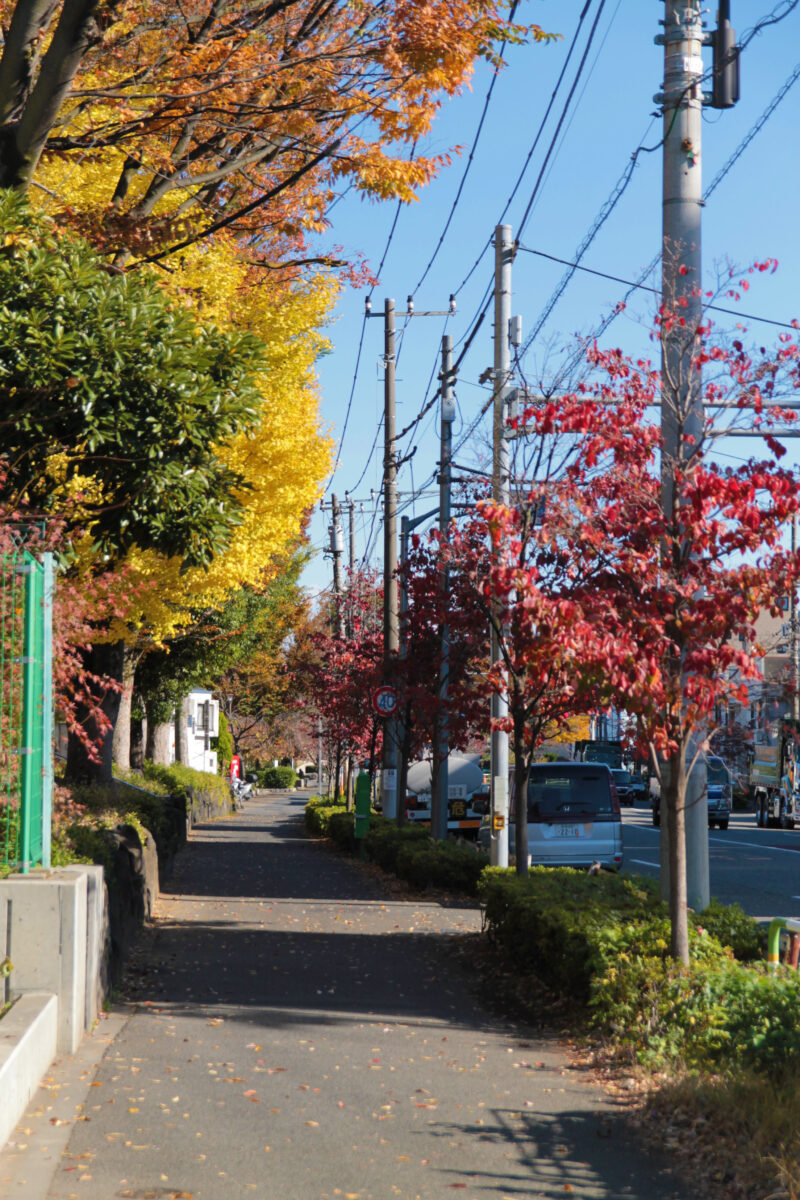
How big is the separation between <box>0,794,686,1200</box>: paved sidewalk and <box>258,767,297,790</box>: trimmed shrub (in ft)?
294

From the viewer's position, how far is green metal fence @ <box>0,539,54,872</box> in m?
7.88

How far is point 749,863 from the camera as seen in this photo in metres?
24.7

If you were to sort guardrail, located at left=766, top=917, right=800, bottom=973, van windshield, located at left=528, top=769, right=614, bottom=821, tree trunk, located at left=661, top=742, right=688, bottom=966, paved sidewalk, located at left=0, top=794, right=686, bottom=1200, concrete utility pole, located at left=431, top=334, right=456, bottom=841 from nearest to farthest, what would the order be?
1. paved sidewalk, located at left=0, top=794, right=686, bottom=1200
2. guardrail, located at left=766, top=917, right=800, bottom=973
3. tree trunk, located at left=661, top=742, right=688, bottom=966
4. van windshield, located at left=528, top=769, right=614, bottom=821
5. concrete utility pole, located at left=431, top=334, right=456, bottom=841

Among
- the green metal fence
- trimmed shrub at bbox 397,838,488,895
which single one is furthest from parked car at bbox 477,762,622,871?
the green metal fence

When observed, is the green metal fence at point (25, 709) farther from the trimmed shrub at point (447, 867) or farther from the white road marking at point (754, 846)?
the white road marking at point (754, 846)

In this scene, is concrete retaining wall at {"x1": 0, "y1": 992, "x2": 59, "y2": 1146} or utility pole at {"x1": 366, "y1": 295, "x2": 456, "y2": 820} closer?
concrete retaining wall at {"x1": 0, "y1": 992, "x2": 59, "y2": 1146}

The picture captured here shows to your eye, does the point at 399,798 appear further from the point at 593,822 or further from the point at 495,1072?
the point at 495,1072

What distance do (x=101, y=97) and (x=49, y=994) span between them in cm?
723

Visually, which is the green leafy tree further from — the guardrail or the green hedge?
the green hedge

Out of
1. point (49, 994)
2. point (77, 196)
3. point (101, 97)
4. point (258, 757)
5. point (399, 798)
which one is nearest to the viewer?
point (49, 994)

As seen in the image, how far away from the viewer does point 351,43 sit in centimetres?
1141

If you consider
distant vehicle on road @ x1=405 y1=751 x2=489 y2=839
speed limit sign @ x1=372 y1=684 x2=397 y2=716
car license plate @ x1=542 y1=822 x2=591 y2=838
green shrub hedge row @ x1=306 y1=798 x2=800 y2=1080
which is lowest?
distant vehicle on road @ x1=405 y1=751 x2=489 y2=839

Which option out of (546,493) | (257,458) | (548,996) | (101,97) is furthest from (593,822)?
(101,97)

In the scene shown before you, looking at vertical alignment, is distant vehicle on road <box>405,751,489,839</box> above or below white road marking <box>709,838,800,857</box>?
above
